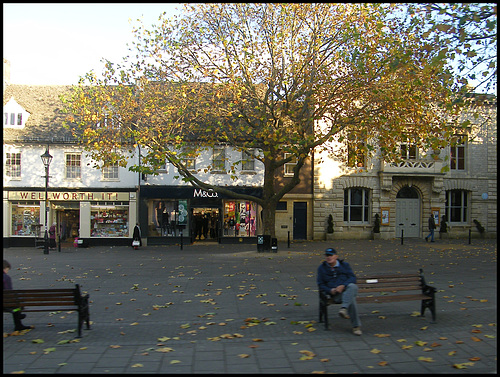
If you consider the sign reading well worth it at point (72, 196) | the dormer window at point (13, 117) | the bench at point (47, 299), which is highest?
the dormer window at point (13, 117)

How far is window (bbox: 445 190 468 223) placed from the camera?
116 ft

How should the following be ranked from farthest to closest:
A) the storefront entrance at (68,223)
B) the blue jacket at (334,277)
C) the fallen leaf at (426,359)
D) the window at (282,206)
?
the window at (282,206)
the storefront entrance at (68,223)
the blue jacket at (334,277)
the fallen leaf at (426,359)

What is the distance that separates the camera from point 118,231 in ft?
106

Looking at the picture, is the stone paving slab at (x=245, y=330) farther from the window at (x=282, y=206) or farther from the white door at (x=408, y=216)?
the white door at (x=408, y=216)

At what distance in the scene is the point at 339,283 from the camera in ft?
28.1

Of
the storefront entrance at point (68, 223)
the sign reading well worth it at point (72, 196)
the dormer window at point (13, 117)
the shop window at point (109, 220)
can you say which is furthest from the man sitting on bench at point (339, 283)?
the dormer window at point (13, 117)

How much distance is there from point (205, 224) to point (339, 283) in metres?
25.0

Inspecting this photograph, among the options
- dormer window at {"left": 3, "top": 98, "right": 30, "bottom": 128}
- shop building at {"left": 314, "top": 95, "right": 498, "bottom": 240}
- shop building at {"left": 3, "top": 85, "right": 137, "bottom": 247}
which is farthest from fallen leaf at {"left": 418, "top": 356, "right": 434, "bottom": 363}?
dormer window at {"left": 3, "top": 98, "right": 30, "bottom": 128}

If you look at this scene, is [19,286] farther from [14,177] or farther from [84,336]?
[14,177]

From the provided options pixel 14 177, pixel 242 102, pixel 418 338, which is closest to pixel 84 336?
pixel 418 338

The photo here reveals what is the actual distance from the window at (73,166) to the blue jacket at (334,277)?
26.6 m

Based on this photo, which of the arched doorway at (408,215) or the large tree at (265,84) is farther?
the arched doorway at (408,215)

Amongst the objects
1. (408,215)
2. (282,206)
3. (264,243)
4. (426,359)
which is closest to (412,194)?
(408,215)

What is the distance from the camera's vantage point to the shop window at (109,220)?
32.1 meters
